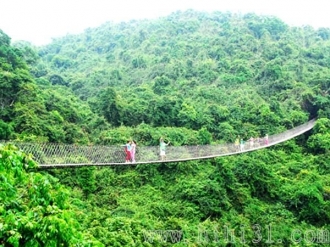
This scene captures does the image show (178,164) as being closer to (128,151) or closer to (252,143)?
(252,143)

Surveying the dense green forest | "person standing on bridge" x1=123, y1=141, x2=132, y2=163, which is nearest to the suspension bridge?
"person standing on bridge" x1=123, y1=141, x2=132, y2=163

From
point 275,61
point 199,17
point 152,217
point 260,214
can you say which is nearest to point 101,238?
point 152,217

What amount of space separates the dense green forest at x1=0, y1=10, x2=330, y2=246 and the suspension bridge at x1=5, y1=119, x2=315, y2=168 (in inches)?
26.9

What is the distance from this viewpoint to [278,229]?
11.2 meters

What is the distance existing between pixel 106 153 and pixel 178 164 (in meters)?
5.69

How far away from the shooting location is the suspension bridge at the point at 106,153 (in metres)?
6.71

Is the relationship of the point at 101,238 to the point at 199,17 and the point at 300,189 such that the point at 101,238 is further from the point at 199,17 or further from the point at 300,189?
the point at 199,17

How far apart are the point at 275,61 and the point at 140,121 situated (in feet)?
37.4

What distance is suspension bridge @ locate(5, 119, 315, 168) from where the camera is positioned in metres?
6.71

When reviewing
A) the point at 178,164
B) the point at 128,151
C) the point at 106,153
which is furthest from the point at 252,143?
the point at 106,153

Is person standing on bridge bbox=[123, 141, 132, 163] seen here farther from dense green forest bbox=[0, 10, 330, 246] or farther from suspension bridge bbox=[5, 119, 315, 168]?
dense green forest bbox=[0, 10, 330, 246]

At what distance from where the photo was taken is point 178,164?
44.6 feet

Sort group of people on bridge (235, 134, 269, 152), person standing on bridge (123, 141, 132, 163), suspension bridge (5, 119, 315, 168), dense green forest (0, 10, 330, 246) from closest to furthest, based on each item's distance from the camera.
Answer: dense green forest (0, 10, 330, 246) → suspension bridge (5, 119, 315, 168) → person standing on bridge (123, 141, 132, 163) → group of people on bridge (235, 134, 269, 152)

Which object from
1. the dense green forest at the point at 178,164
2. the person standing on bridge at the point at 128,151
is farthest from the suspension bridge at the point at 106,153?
the dense green forest at the point at 178,164
